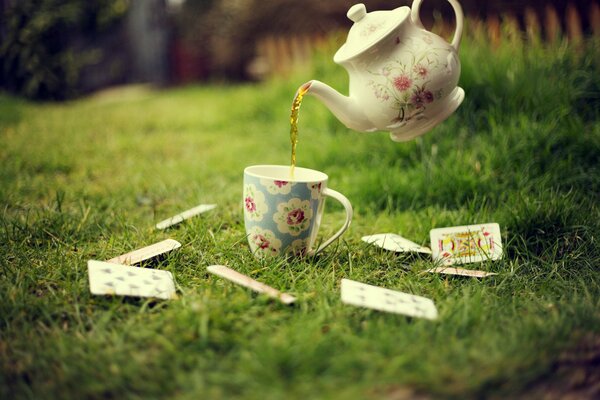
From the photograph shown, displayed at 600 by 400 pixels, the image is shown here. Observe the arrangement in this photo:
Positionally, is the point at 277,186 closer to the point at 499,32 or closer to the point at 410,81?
the point at 410,81

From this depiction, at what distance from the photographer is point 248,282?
1318mm

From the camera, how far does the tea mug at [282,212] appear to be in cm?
144

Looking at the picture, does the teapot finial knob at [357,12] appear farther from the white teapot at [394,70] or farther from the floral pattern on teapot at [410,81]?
the floral pattern on teapot at [410,81]

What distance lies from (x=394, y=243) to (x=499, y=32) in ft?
8.06

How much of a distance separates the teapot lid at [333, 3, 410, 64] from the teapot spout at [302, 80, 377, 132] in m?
0.10

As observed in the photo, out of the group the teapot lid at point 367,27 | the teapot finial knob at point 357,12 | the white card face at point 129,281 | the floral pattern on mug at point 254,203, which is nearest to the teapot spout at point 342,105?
the teapot lid at point 367,27

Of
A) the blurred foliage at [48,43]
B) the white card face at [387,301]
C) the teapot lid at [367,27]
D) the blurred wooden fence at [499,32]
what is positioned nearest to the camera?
the white card face at [387,301]

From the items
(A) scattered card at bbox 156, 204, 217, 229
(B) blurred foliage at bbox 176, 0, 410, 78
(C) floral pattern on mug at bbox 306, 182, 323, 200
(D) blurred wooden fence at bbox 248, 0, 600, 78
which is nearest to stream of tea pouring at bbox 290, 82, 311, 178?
(C) floral pattern on mug at bbox 306, 182, 323, 200

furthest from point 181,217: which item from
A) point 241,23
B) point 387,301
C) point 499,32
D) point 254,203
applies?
point 241,23

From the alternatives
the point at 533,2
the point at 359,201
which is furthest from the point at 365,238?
the point at 533,2

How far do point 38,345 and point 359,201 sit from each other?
1.43 metres

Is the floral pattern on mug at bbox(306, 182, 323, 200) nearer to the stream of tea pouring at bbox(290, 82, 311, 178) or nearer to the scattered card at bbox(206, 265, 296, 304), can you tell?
the stream of tea pouring at bbox(290, 82, 311, 178)

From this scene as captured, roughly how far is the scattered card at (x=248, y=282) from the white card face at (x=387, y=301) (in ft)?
0.49

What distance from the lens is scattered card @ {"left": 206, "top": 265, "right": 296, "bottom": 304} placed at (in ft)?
4.13
